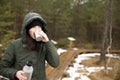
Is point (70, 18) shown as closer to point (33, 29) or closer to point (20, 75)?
point (33, 29)

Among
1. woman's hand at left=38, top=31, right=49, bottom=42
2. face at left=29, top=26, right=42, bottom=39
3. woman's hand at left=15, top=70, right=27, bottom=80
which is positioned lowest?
woman's hand at left=15, top=70, right=27, bottom=80

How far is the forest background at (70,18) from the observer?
28641 millimetres

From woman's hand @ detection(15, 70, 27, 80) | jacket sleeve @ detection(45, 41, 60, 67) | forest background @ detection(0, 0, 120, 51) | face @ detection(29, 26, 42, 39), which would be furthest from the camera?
forest background @ detection(0, 0, 120, 51)

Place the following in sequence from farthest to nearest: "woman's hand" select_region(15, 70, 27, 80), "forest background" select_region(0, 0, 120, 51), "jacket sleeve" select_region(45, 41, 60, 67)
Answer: "forest background" select_region(0, 0, 120, 51) < "jacket sleeve" select_region(45, 41, 60, 67) < "woman's hand" select_region(15, 70, 27, 80)

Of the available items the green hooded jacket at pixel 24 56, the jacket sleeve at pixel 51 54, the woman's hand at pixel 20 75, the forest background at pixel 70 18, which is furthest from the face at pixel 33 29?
the forest background at pixel 70 18

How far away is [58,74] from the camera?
455 inches

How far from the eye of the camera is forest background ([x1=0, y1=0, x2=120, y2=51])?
28.6 metres

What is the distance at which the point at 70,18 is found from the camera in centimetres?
3741

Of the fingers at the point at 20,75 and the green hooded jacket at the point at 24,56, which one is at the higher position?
the green hooded jacket at the point at 24,56

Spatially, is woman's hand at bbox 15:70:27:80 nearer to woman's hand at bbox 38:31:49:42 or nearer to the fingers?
the fingers

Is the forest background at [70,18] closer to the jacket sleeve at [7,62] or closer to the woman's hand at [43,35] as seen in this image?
the jacket sleeve at [7,62]

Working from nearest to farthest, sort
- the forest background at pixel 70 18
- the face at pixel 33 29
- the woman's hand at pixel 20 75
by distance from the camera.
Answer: the woman's hand at pixel 20 75 → the face at pixel 33 29 → the forest background at pixel 70 18

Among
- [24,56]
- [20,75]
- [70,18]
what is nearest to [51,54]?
[24,56]

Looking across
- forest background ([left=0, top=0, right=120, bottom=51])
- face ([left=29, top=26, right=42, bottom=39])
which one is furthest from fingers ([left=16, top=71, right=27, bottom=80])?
forest background ([left=0, top=0, right=120, bottom=51])
